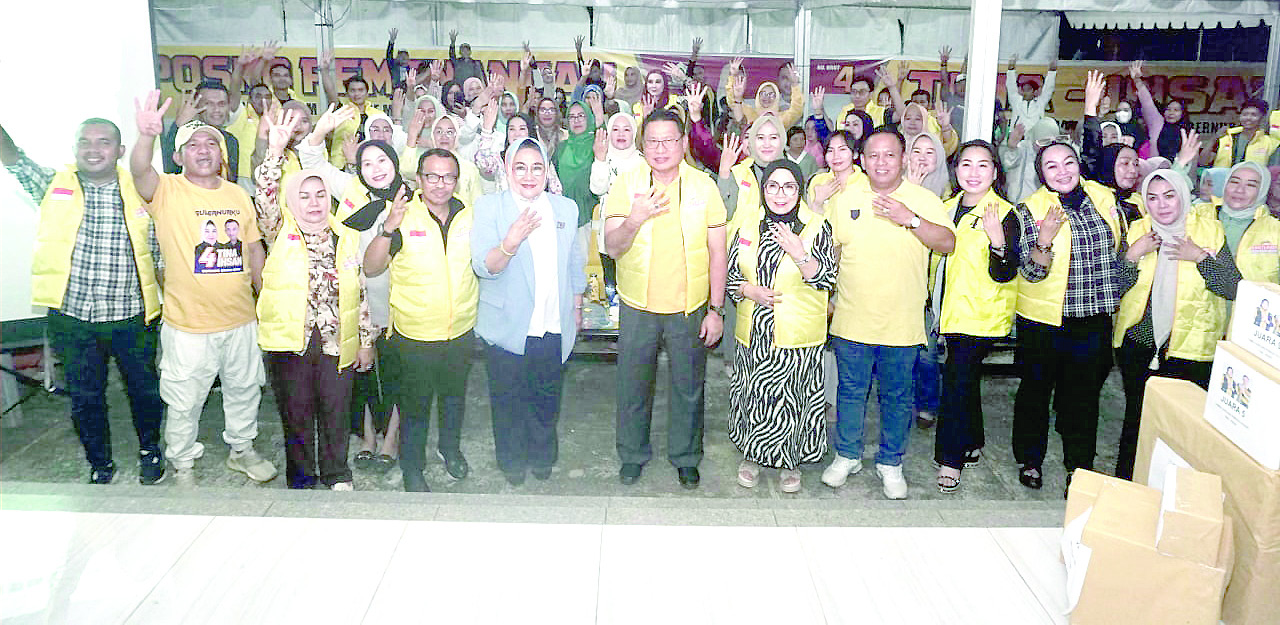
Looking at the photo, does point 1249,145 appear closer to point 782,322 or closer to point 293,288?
point 782,322

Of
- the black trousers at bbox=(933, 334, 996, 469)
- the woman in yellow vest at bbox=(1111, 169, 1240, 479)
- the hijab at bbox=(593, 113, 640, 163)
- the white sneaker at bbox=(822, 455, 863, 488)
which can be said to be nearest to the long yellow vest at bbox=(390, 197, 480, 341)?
the hijab at bbox=(593, 113, 640, 163)

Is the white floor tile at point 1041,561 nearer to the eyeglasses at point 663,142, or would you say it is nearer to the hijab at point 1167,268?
the hijab at point 1167,268

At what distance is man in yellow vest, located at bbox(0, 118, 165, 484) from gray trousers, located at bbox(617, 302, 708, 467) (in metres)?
1.75

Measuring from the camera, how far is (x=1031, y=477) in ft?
11.5

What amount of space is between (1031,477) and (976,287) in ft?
2.72

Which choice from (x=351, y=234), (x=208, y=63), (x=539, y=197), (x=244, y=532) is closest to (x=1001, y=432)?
(x=539, y=197)

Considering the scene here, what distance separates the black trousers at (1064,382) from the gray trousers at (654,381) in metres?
1.22

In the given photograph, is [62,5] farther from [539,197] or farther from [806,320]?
[806,320]

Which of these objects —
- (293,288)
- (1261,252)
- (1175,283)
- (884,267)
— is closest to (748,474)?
(884,267)

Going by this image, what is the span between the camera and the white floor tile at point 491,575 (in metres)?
1.90

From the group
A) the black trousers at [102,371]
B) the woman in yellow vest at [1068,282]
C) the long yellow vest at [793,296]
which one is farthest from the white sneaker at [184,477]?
the woman in yellow vest at [1068,282]

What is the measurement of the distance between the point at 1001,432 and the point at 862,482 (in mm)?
1046

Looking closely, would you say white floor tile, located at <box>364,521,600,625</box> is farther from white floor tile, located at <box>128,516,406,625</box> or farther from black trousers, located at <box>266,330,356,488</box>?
black trousers, located at <box>266,330,356,488</box>

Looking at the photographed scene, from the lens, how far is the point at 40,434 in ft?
13.4
